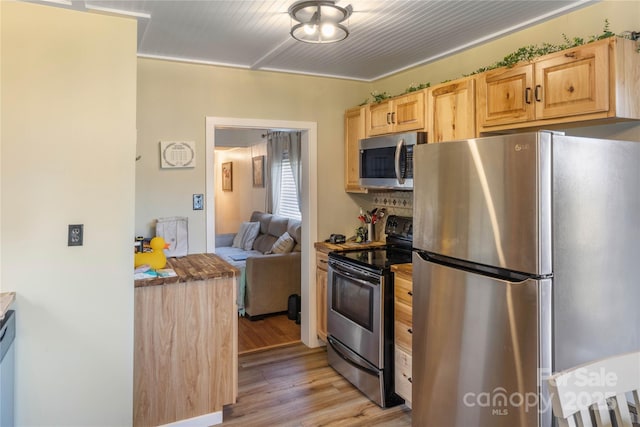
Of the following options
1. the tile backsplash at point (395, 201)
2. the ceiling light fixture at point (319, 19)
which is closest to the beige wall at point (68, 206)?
the ceiling light fixture at point (319, 19)

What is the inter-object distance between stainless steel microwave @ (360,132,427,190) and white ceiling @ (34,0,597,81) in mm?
651

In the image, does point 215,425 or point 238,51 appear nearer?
point 215,425

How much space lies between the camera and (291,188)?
586 cm

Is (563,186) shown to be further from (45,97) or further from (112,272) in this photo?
(45,97)

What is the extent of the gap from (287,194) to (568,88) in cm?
425

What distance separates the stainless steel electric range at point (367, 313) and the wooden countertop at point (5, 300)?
6.54ft

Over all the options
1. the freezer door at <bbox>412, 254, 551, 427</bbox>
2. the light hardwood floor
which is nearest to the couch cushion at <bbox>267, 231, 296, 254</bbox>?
the light hardwood floor

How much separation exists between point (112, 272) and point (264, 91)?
6.84 ft

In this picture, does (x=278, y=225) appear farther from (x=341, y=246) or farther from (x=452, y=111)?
(x=452, y=111)

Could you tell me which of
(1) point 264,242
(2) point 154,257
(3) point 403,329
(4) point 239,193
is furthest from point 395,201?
(4) point 239,193

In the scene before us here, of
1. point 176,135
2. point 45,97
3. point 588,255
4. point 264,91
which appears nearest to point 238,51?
point 264,91

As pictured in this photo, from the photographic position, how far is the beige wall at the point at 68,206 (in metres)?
1.94

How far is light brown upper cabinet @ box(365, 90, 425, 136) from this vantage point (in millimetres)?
2984

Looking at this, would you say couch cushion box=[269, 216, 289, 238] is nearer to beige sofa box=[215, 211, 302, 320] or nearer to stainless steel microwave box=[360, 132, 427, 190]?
beige sofa box=[215, 211, 302, 320]
